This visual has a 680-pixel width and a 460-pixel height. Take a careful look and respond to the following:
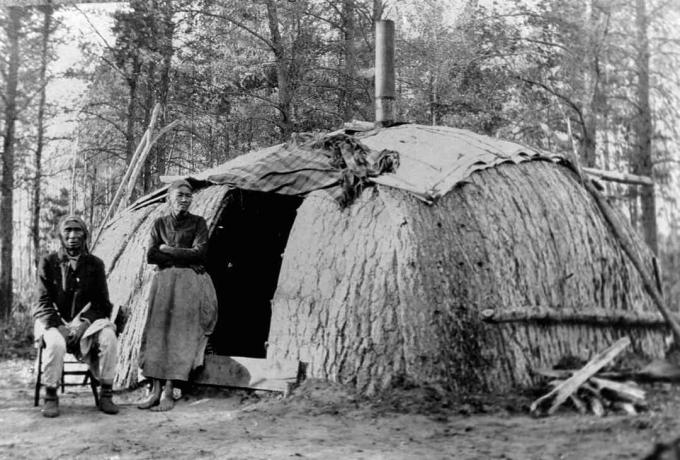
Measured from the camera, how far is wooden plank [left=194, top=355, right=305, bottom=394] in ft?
21.3

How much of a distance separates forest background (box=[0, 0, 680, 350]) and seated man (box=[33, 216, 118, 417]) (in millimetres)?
8778

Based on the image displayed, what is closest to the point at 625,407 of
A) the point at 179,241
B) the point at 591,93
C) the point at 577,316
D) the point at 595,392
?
the point at 595,392

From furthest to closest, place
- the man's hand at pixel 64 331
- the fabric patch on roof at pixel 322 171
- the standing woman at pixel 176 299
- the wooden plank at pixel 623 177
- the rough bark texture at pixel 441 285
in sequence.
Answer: the wooden plank at pixel 623 177 < the fabric patch on roof at pixel 322 171 < the standing woman at pixel 176 299 < the rough bark texture at pixel 441 285 < the man's hand at pixel 64 331

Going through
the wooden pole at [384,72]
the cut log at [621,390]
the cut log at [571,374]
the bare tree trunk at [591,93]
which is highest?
the bare tree trunk at [591,93]

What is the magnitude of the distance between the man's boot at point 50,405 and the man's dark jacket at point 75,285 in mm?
647

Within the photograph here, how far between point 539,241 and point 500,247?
53 centimetres

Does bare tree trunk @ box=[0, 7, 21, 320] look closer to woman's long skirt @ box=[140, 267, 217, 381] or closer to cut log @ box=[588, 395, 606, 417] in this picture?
woman's long skirt @ box=[140, 267, 217, 381]

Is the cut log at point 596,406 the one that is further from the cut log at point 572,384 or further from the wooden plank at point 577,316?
the wooden plank at point 577,316

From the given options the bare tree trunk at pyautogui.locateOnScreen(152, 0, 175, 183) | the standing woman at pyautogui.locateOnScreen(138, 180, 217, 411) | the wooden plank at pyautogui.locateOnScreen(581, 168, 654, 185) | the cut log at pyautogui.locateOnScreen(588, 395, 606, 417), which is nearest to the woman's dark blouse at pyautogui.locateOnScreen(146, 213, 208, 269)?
the standing woman at pyautogui.locateOnScreen(138, 180, 217, 411)

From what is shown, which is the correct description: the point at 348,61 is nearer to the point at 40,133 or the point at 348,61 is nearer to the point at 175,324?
the point at 40,133

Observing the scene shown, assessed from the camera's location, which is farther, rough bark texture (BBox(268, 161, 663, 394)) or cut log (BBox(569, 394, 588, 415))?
rough bark texture (BBox(268, 161, 663, 394))

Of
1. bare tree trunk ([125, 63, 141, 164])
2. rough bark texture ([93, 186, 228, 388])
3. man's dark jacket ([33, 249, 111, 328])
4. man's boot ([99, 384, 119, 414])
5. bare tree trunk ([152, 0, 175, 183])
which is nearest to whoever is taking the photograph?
man's boot ([99, 384, 119, 414])

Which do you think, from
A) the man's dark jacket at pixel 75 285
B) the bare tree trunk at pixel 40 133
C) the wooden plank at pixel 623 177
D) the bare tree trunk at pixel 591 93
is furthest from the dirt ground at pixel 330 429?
the bare tree trunk at pixel 40 133

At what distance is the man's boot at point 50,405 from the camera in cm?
579
